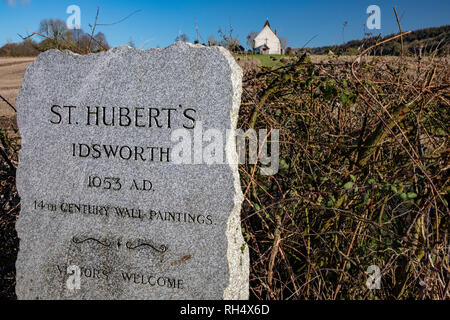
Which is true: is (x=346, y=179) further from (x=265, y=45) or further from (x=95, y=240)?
(x=95, y=240)

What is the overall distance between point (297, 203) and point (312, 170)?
38cm

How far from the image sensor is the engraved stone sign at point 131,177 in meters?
2.26

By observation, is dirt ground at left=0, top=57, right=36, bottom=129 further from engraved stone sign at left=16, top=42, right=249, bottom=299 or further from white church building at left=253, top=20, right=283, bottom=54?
engraved stone sign at left=16, top=42, right=249, bottom=299

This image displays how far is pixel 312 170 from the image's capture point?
9.78 feet

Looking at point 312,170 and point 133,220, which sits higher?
point 312,170

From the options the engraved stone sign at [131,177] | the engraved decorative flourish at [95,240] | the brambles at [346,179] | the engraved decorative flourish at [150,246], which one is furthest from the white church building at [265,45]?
the engraved decorative flourish at [95,240]

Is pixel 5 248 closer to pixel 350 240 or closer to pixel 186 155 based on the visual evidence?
pixel 186 155

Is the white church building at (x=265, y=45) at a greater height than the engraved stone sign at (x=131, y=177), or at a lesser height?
greater

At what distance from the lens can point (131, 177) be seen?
240 centimetres

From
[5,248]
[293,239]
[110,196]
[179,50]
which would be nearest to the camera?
[179,50]

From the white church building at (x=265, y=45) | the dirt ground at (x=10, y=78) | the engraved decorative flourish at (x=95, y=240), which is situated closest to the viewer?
the engraved decorative flourish at (x=95, y=240)

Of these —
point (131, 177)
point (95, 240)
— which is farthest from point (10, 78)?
point (131, 177)

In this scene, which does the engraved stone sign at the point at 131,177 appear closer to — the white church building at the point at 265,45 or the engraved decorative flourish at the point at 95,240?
the engraved decorative flourish at the point at 95,240
